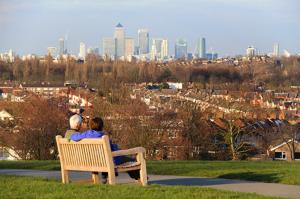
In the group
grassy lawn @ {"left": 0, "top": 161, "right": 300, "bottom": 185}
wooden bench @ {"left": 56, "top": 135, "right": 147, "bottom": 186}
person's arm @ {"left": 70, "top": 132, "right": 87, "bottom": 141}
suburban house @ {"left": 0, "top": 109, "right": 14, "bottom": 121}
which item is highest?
person's arm @ {"left": 70, "top": 132, "right": 87, "bottom": 141}

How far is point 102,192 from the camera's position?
770cm

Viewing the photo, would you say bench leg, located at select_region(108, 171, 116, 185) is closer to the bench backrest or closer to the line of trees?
the bench backrest

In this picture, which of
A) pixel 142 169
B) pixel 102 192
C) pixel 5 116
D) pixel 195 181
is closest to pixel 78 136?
pixel 142 169

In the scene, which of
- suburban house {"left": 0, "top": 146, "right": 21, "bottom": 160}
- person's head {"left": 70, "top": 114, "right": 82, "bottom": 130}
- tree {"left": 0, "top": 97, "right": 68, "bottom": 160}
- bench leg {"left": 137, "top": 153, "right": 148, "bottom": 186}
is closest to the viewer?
bench leg {"left": 137, "top": 153, "right": 148, "bottom": 186}

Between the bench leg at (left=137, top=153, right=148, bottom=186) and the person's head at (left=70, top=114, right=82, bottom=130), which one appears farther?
the person's head at (left=70, top=114, right=82, bottom=130)

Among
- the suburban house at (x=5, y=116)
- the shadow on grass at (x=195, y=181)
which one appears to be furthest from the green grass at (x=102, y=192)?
the suburban house at (x=5, y=116)

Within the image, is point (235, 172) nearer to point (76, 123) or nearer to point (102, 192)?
point (76, 123)

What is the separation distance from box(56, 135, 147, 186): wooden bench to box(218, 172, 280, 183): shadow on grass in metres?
2.05

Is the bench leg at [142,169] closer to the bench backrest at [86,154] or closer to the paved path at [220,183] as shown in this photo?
the bench backrest at [86,154]

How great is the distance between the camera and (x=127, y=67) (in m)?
91.6

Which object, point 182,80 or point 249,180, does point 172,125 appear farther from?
point 182,80

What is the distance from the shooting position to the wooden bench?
845cm

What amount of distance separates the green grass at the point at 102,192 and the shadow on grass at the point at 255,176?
6.82ft

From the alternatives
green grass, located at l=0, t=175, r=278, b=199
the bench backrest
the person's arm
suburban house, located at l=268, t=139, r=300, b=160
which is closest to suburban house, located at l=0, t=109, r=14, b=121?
suburban house, located at l=268, t=139, r=300, b=160
